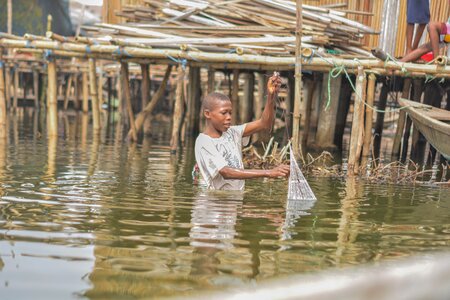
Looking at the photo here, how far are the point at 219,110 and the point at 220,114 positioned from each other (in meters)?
0.04

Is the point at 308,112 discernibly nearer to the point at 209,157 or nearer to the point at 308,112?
the point at 308,112

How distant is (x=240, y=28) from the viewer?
1265 centimetres

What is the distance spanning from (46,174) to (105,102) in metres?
24.5

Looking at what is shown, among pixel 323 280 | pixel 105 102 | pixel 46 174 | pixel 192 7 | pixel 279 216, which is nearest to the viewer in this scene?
pixel 323 280

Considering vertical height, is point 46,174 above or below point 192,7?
below

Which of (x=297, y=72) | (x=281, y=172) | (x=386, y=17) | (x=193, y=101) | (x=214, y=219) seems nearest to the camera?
(x=214, y=219)

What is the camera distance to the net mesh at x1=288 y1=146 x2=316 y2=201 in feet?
22.6

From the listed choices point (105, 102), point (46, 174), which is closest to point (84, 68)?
point (105, 102)

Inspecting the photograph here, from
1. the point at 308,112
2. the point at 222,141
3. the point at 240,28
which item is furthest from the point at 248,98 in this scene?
the point at 222,141

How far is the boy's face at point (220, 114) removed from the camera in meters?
6.26

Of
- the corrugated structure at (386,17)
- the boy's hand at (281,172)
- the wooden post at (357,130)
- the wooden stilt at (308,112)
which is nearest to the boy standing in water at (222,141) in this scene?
the boy's hand at (281,172)

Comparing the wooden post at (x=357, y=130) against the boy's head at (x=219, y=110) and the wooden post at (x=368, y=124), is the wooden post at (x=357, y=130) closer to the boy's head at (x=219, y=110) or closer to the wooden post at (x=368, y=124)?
the wooden post at (x=368, y=124)

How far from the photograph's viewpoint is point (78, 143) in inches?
551

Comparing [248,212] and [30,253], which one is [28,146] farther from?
[30,253]
